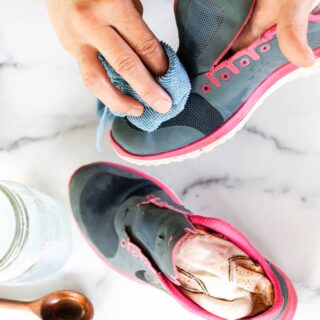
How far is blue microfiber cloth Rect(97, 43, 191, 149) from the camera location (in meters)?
0.56

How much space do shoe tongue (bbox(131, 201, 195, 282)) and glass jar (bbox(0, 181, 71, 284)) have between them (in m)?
0.12

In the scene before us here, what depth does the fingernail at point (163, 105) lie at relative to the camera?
0.56 m

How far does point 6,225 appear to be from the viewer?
0.64 m

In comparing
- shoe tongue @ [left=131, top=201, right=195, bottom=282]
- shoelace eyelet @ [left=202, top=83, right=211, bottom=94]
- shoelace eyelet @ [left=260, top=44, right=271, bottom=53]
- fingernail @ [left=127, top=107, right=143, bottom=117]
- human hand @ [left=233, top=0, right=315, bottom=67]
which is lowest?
shoe tongue @ [left=131, top=201, right=195, bottom=282]

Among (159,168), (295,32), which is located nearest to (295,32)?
(295,32)

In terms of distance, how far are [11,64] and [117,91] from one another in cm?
32

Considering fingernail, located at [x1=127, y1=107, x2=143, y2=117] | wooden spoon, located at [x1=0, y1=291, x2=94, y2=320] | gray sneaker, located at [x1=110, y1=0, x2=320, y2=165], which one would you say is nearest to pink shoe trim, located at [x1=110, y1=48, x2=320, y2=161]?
gray sneaker, located at [x1=110, y1=0, x2=320, y2=165]

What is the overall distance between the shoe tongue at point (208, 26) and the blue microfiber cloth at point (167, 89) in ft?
0.14

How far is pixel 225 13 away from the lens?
23.1 inches

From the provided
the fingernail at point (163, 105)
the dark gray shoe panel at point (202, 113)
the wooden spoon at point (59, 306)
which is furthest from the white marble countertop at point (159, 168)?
the fingernail at point (163, 105)

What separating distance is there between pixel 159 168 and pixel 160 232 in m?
0.14

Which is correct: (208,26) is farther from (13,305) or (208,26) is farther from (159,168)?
(13,305)

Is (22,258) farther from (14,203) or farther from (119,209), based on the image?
(119,209)

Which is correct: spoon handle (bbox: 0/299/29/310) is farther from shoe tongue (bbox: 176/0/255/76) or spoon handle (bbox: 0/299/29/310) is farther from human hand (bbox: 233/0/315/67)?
human hand (bbox: 233/0/315/67)
